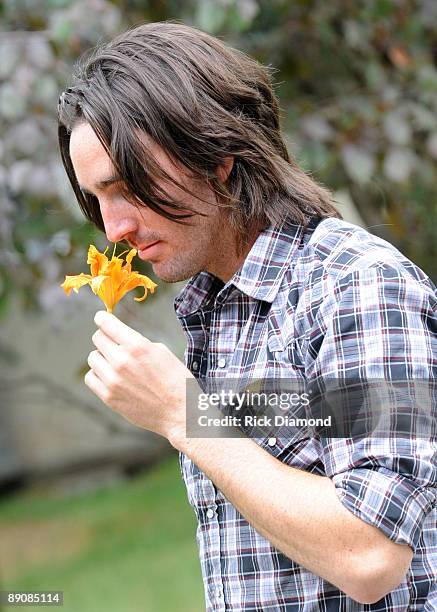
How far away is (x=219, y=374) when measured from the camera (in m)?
1.96

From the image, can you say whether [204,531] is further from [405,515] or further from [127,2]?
[127,2]

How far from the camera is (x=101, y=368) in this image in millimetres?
1803

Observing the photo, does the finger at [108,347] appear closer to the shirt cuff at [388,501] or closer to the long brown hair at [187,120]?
the long brown hair at [187,120]

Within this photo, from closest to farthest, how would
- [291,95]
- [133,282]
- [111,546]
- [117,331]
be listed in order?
[117,331] → [133,282] → [291,95] → [111,546]

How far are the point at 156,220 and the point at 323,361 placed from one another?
0.51 metres

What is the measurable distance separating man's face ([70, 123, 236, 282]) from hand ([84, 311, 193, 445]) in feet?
0.95

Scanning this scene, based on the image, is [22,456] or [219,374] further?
[22,456]

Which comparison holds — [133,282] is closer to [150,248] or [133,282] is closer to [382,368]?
[150,248]

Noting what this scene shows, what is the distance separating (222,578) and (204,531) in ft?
0.35

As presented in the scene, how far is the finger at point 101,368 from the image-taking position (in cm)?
178

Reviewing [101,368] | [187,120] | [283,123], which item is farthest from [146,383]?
[283,123]

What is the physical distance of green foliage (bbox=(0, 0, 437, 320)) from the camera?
365 centimetres

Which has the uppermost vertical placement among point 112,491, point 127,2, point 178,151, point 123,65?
point 127,2

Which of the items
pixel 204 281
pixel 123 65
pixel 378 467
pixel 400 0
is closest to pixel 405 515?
pixel 378 467
